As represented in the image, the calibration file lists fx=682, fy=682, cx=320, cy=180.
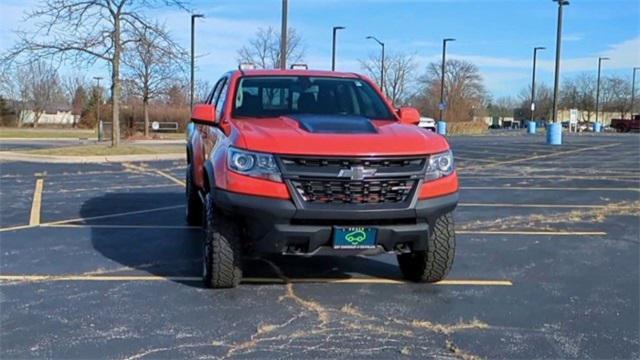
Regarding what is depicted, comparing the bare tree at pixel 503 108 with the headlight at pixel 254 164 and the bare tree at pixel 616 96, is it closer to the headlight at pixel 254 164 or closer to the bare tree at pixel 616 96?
the bare tree at pixel 616 96

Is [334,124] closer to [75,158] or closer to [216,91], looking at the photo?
[216,91]

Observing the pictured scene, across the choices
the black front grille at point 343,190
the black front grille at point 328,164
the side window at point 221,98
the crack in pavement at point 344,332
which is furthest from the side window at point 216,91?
the crack in pavement at point 344,332

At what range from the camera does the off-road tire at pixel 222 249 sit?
5.35 metres

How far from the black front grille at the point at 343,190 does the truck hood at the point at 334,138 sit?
204 mm

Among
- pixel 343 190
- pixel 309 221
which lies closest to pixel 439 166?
pixel 343 190

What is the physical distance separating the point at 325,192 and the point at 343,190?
0.13 m

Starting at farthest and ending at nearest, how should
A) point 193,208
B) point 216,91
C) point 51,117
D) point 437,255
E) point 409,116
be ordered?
point 51,117 < point 193,208 < point 216,91 < point 409,116 < point 437,255

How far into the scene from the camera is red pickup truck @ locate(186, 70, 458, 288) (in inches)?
192

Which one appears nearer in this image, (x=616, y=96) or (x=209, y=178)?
(x=209, y=178)

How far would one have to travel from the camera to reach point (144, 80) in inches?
1544

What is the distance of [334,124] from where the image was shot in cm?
539

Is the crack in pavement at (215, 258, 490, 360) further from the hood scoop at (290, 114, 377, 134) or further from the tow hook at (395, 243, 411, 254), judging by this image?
the hood scoop at (290, 114, 377, 134)

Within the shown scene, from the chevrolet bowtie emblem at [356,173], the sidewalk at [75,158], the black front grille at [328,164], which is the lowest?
the sidewalk at [75,158]

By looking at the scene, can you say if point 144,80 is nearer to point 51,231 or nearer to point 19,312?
point 51,231
